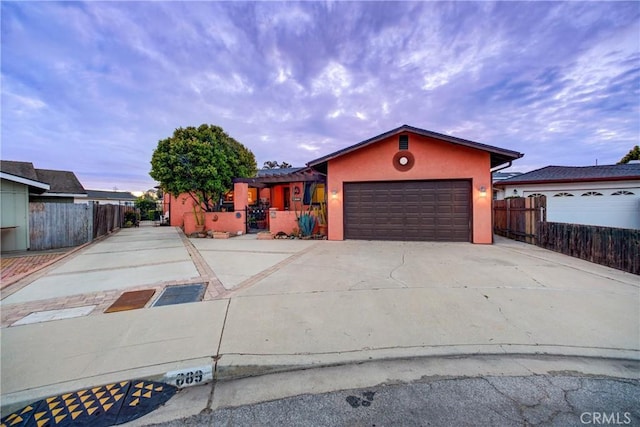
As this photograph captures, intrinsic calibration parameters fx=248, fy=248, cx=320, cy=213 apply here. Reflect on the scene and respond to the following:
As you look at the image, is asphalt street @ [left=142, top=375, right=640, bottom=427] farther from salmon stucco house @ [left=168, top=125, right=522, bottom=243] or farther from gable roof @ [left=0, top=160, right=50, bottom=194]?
gable roof @ [left=0, top=160, right=50, bottom=194]

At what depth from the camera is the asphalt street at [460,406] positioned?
6.04 ft

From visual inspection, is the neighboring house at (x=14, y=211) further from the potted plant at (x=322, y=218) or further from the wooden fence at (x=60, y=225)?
the potted plant at (x=322, y=218)

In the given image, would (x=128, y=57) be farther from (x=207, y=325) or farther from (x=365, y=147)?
(x=207, y=325)

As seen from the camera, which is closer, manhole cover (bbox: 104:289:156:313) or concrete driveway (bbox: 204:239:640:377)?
concrete driveway (bbox: 204:239:640:377)

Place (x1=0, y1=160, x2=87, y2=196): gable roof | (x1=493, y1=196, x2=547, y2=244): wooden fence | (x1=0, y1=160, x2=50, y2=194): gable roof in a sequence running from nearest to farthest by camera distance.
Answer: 1. (x1=493, y1=196, x2=547, y2=244): wooden fence
2. (x1=0, y1=160, x2=50, y2=194): gable roof
3. (x1=0, y1=160, x2=87, y2=196): gable roof

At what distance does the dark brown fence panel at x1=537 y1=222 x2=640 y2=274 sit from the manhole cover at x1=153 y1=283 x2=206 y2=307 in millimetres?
9036

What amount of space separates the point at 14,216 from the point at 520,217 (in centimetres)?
1938

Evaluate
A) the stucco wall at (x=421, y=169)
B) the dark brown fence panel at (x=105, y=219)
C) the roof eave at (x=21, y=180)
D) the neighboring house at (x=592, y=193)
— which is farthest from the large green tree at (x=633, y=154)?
the roof eave at (x=21, y=180)

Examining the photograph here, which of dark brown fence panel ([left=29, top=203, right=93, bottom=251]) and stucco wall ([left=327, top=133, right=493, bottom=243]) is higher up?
stucco wall ([left=327, top=133, right=493, bottom=243])

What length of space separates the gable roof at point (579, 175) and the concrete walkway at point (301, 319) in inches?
404

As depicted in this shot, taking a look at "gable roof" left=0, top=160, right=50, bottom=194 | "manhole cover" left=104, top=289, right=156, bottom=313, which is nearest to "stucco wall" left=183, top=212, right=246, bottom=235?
"gable roof" left=0, top=160, right=50, bottom=194

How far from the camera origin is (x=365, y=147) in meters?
10.3

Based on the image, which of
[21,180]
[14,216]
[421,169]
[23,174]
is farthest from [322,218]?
[23,174]

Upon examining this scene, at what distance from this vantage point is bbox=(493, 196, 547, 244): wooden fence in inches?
348
